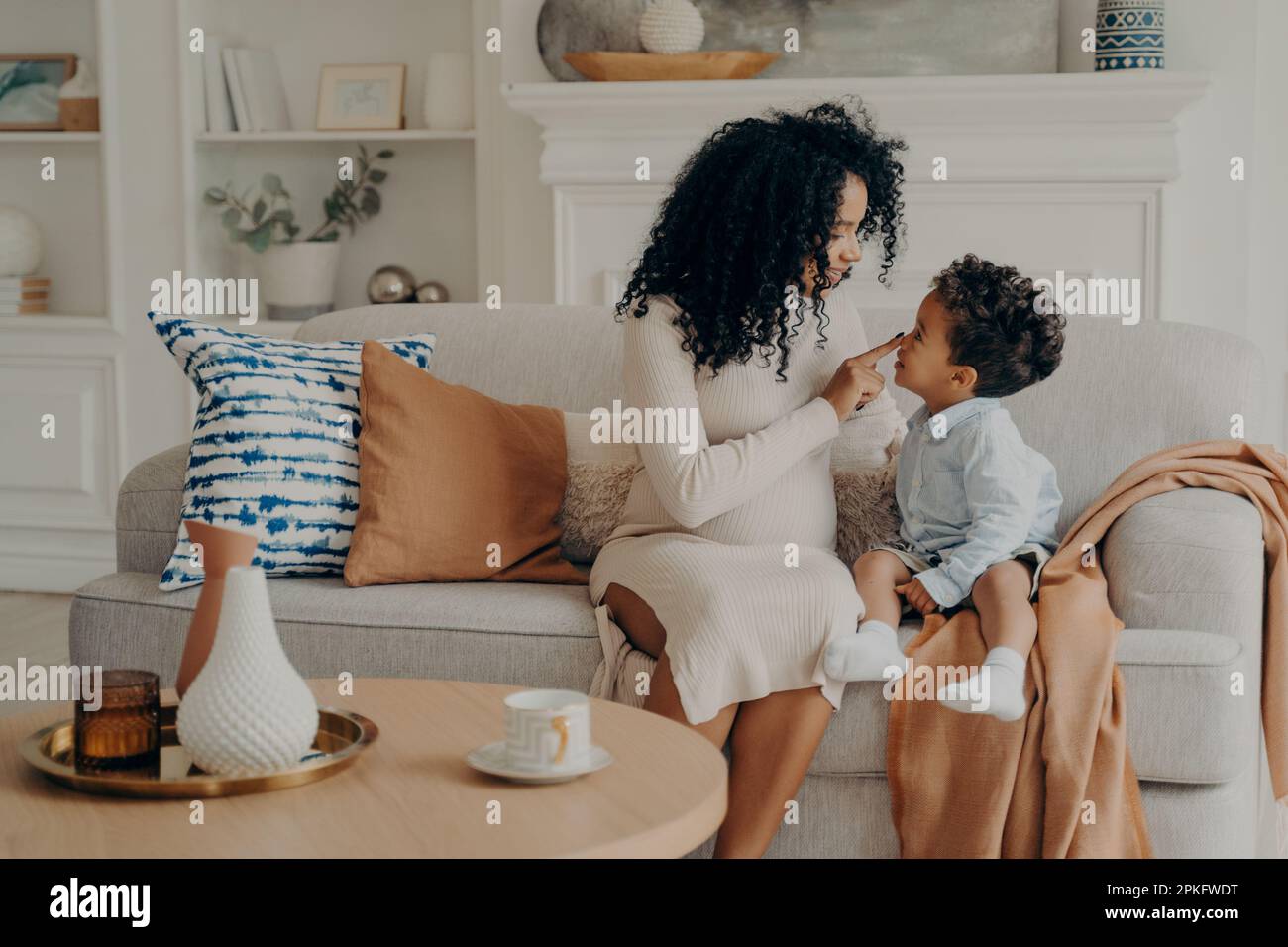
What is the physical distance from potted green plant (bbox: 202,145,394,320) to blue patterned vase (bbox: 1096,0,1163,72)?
2017 mm

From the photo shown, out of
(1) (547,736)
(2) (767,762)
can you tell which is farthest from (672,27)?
(1) (547,736)

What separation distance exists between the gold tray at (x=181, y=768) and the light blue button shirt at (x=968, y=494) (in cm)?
91

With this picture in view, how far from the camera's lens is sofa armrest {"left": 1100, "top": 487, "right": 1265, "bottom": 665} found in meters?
1.94

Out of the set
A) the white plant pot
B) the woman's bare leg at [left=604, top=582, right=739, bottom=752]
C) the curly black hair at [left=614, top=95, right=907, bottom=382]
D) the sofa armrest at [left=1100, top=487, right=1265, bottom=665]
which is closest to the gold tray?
the woman's bare leg at [left=604, top=582, right=739, bottom=752]

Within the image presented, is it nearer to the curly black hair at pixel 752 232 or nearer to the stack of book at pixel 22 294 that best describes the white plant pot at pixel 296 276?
the stack of book at pixel 22 294

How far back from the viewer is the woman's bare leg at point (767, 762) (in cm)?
183

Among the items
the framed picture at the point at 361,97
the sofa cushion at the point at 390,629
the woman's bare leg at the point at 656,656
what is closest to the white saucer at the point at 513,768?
the woman's bare leg at the point at 656,656

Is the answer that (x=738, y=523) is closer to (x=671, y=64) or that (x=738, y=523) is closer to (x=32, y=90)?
(x=671, y=64)

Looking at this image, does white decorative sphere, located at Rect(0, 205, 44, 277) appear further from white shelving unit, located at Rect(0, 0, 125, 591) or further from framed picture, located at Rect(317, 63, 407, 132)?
framed picture, located at Rect(317, 63, 407, 132)

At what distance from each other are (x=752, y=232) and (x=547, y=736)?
1.02 metres

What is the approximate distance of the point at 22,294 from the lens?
14.1 ft
